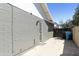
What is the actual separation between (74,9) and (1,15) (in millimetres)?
13137

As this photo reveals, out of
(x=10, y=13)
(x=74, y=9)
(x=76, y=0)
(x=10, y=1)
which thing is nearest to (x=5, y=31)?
(x=10, y=13)

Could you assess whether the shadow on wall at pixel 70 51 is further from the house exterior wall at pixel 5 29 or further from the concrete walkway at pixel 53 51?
the house exterior wall at pixel 5 29

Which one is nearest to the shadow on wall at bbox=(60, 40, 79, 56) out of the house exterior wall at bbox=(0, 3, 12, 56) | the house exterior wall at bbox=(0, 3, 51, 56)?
the house exterior wall at bbox=(0, 3, 51, 56)

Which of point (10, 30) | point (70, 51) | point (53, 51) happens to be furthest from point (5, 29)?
point (70, 51)

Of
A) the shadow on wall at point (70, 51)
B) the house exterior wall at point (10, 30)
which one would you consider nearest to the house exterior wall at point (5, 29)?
the house exterior wall at point (10, 30)

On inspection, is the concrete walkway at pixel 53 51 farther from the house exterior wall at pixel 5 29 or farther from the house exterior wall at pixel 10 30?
the house exterior wall at pixel 5 29

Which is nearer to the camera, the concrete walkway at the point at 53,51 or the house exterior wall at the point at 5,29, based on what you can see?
the house exterior wall at the point at 5,29

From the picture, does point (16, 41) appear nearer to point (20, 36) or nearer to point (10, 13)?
point (20, 36)

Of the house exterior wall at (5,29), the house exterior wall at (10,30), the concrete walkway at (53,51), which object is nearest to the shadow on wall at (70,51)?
the concrete walkway at (53,51)

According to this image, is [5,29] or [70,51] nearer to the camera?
Result: [5,29]

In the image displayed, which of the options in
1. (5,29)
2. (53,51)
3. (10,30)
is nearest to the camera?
(5,29)

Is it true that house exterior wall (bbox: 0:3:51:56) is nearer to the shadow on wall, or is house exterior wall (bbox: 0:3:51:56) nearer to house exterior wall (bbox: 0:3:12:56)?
house exterior wall (bbox: 0:3:12:56)

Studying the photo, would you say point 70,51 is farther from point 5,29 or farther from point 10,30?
point 5,29

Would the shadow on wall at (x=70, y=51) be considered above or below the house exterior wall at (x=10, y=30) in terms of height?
below
